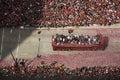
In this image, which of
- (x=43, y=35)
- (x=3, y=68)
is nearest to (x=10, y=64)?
(x=3, y=68)

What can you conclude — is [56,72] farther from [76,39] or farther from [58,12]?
[58,12]

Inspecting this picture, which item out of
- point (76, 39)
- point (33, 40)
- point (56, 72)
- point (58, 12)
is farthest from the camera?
point (58, 12)

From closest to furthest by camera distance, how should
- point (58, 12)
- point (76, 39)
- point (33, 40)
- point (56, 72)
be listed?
1. point (56, 72)
2. point (76, 39)
3. point (33, 40)
4. point (58, 12)

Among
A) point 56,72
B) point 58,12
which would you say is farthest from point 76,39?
point 58,12

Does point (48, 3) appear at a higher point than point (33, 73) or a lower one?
higher

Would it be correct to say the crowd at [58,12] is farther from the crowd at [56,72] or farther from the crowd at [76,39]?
the crowd at [56,72]

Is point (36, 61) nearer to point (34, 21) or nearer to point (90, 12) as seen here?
point (34, 21)
